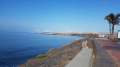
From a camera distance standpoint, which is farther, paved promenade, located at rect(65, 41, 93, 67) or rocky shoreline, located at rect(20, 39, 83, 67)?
rocky shoreline, located at rect(20, 39, 83, 67)

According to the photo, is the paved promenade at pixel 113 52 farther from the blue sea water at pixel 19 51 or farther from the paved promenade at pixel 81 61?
the blue sea water at pixel 19 51

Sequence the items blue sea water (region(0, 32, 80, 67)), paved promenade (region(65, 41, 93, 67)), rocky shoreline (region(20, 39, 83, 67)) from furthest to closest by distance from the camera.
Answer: blue sea water (region(0, 32, 80, 67)), rocky shoreline (region(20, 39, 83, 67)), paved promenade (region(65, 41, 93, 67))

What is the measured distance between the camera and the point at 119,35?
218 ft

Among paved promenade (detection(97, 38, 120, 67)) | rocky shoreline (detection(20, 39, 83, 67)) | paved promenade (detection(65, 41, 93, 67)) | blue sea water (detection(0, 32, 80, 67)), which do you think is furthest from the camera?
blue sea water (detection(0, 32, 80, 67))

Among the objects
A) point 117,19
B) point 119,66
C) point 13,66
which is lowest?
point 13,66

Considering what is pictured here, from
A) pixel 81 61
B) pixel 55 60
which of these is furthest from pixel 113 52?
pixel 81 61

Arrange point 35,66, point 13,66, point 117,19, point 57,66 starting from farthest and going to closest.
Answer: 1. point 117,19
2. point 13,66
3. point 35,66
4. point 57,66

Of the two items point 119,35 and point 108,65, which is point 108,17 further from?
point 108,65

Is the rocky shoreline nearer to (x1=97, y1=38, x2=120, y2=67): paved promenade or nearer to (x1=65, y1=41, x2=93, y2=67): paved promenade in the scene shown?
(x1=65, y1=41, x2=93, y2=67): paved promenade

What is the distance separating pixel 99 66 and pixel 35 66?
8.49m

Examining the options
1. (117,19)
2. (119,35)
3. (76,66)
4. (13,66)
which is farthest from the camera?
(117,19)

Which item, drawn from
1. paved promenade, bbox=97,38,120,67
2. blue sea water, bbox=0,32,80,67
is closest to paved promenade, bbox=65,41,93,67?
paved promenade, bbox=97,38,120,67

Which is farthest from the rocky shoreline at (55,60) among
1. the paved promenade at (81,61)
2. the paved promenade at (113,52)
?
the paved promenade at (113,52)

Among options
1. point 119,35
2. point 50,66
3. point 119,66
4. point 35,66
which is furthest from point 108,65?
point 119,35
